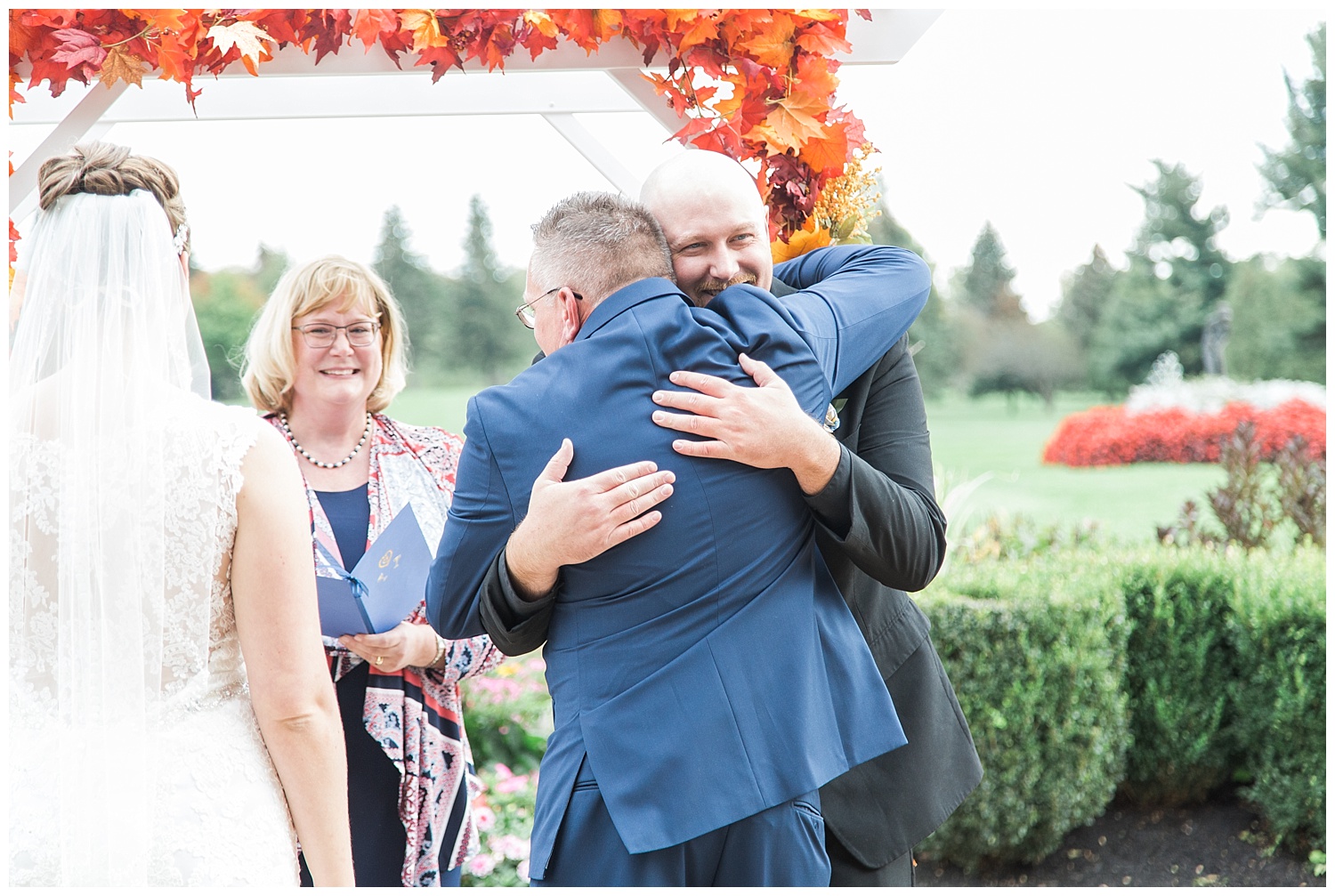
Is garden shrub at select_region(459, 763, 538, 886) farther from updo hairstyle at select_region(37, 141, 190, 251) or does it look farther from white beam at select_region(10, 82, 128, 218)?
updo hairstyle at select_region(37, 141, 190, 251)

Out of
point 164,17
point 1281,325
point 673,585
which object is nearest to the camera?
point 673,585

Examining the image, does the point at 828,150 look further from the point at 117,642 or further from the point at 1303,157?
the point at 1303,157

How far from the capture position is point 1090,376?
22172mm

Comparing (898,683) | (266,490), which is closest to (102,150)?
(266,490)

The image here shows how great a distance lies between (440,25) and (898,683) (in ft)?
5.89

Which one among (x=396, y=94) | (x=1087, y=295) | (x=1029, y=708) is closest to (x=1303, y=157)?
(x=1087, y=295)

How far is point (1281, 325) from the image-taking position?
19.7 m

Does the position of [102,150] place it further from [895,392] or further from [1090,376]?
[1090,376]

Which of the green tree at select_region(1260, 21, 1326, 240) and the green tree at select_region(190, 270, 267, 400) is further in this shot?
the green tree at select_region(1260, 21, 1326, 240)

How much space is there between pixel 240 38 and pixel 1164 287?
74.3ft

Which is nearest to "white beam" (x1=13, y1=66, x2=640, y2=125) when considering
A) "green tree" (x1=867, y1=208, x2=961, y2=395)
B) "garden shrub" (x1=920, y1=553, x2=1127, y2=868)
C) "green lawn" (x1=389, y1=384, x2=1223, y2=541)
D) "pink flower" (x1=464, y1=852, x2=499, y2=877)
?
"garden shrub" (x1=920, y1=553, x2=1127, y2=868)

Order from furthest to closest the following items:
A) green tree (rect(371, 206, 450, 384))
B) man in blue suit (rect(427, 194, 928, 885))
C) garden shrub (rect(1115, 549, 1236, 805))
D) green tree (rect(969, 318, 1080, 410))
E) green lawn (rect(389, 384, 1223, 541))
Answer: green tree (rect(969, 318, 1080, 410))
green tree (rect(371, 206, 450, 384))
green lawn (rect(389, 384, 1223, 541))
garden shrub (rect(1115, 549, 1236, 805))
man in blue suit (rect(427, 194, 928, 885))

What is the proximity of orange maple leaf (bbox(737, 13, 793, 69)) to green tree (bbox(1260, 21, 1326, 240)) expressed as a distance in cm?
2105

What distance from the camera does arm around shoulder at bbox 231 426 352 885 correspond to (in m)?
1.84
